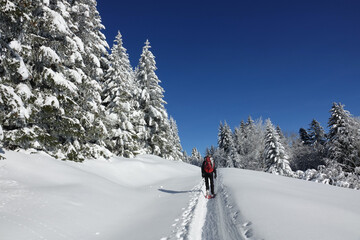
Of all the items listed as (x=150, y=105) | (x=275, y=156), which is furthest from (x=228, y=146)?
(x=150, y=105)

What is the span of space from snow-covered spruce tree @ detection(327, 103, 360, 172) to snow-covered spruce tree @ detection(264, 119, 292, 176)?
7386 mm

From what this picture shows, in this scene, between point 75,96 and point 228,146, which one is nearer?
point 75,96

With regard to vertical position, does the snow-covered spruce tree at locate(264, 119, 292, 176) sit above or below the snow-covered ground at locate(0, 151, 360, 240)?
above

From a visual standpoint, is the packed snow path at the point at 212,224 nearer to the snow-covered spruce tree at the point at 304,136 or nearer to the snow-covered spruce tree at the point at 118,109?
the snow-covered spruce tree at the point at 118,109

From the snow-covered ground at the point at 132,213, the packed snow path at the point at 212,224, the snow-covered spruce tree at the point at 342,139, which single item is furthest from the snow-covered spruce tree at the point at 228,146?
the packed snow path at the point at 212,224

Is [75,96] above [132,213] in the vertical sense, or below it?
above

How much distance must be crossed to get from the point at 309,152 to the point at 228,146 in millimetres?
18811

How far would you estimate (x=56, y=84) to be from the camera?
11.7m

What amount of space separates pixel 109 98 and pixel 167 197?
13.6 meters

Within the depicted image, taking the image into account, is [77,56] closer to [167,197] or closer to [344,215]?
[167,197]

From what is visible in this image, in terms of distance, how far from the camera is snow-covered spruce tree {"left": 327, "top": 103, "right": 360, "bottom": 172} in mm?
26750

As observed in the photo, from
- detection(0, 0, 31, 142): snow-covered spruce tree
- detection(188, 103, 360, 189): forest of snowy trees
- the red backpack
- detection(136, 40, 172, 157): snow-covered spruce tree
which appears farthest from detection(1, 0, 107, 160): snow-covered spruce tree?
detection(188, 103, 360, 189): forest of snowy trees

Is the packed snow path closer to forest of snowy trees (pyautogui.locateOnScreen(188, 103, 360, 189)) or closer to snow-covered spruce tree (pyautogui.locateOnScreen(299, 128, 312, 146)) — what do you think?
forest of snowy trees (pyautogui.locateOnScreen(188, 103, 360, 189))

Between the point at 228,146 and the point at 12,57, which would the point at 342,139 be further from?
the point at 12,57
